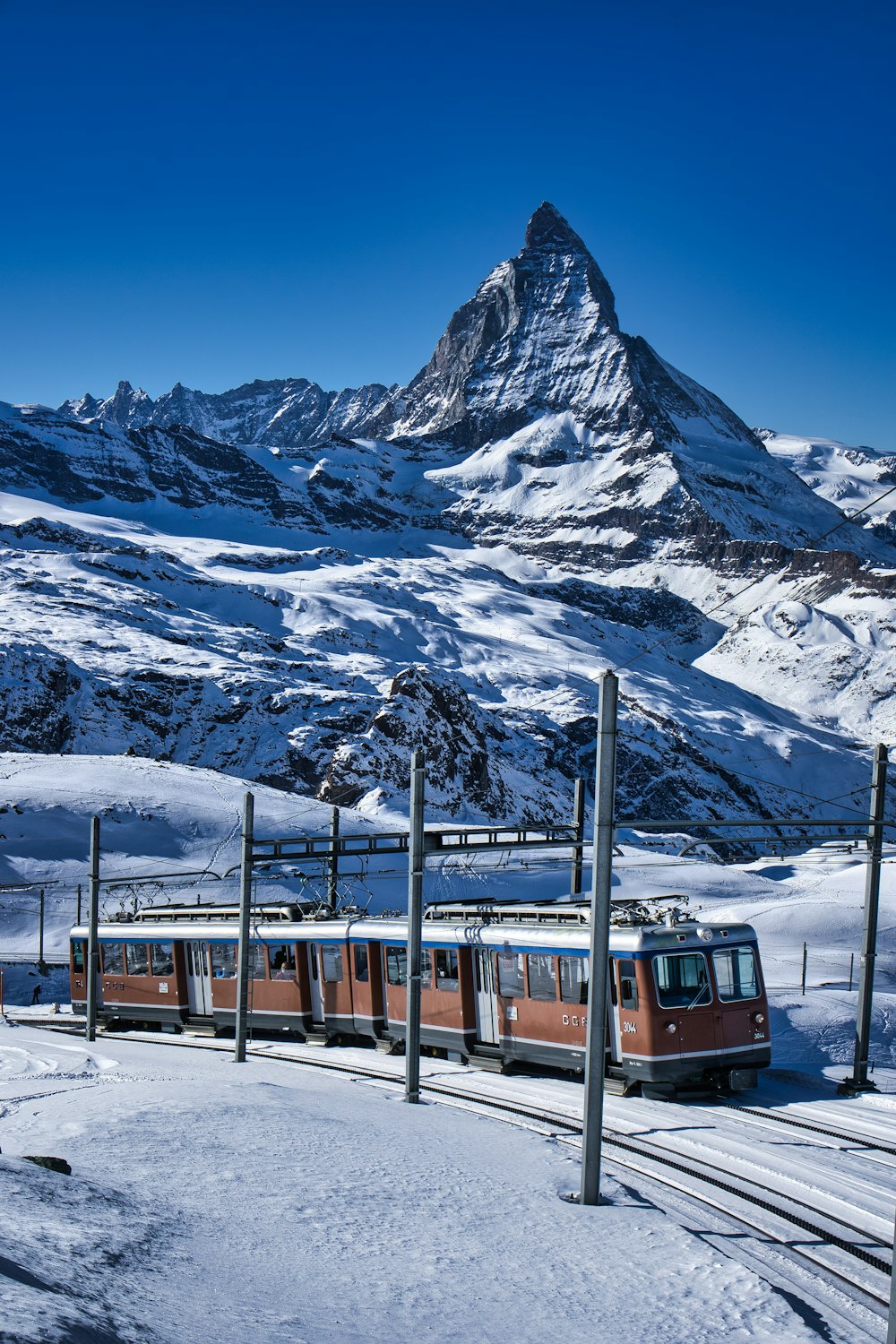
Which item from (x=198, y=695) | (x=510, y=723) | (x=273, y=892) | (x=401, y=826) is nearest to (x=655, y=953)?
(x=273, y=892)

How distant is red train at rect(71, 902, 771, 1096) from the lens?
80.3 ft

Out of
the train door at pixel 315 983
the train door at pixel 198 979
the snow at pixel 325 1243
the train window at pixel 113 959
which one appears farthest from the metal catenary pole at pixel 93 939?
the snow at pixel 325 1243

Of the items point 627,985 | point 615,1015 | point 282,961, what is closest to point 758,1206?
point 627,985

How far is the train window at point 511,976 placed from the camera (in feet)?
90.8

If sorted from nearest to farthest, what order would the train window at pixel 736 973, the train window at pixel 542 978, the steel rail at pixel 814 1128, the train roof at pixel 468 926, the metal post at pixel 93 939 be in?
the steel rail at pixel 814 1128 → the train window at pixel 736 973 → the train roof at pixel 468 926 → the train window at pixel 542 978 → the metal post at pixel 93 939

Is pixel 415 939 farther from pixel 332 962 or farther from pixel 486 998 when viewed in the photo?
pixel 332 962

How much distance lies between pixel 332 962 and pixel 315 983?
153 cm

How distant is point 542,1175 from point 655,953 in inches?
323

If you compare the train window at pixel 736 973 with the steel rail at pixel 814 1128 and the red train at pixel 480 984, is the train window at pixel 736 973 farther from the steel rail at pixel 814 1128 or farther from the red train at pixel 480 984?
the steel rail at pixel 814 1128

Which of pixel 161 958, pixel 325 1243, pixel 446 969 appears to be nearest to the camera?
pixel 325 1243

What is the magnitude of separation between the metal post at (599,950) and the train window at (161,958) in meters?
27.0

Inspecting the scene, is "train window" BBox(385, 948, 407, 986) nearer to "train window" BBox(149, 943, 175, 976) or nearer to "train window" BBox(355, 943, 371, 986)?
"train window" BBox(355, 943, 371, 986)

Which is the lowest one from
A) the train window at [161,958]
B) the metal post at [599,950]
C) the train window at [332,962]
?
the train window at [161,958]

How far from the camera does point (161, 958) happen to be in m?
40.5
